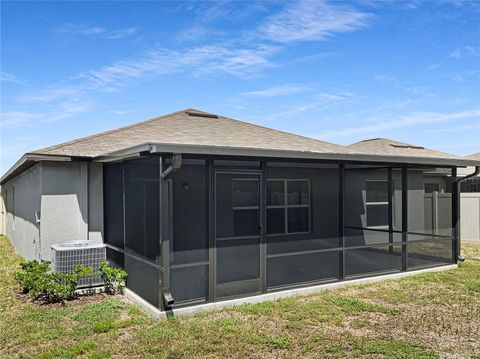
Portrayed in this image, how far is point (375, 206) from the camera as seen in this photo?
11141 mm

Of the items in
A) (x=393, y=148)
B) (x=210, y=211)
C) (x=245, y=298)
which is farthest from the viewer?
(x=393, y=148)

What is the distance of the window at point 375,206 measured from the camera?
11039 mm

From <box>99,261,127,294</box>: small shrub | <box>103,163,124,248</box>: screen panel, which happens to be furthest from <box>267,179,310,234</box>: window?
<box>99,261,127,294</box>: small shrub

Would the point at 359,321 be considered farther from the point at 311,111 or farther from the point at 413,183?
the point at 311,111

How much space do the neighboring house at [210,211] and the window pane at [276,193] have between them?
0.02 meters

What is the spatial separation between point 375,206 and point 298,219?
2889mm

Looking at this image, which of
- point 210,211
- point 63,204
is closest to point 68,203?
point 63,204

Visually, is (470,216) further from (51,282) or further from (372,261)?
(51,282)

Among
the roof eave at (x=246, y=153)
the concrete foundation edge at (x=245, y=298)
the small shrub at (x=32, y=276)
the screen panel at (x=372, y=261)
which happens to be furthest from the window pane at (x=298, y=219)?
the small shrub at (x=32, y=276)

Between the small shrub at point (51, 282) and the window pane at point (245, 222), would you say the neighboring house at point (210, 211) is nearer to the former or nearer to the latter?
the window pane at point (245, 222)

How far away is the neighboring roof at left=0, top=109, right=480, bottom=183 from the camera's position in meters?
5.62

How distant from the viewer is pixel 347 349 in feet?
14.3

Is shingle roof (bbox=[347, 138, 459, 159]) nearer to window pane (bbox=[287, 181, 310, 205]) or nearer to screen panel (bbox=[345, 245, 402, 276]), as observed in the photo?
window pane (bbox=[287, 181, 310, 205])

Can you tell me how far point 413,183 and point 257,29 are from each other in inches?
263
